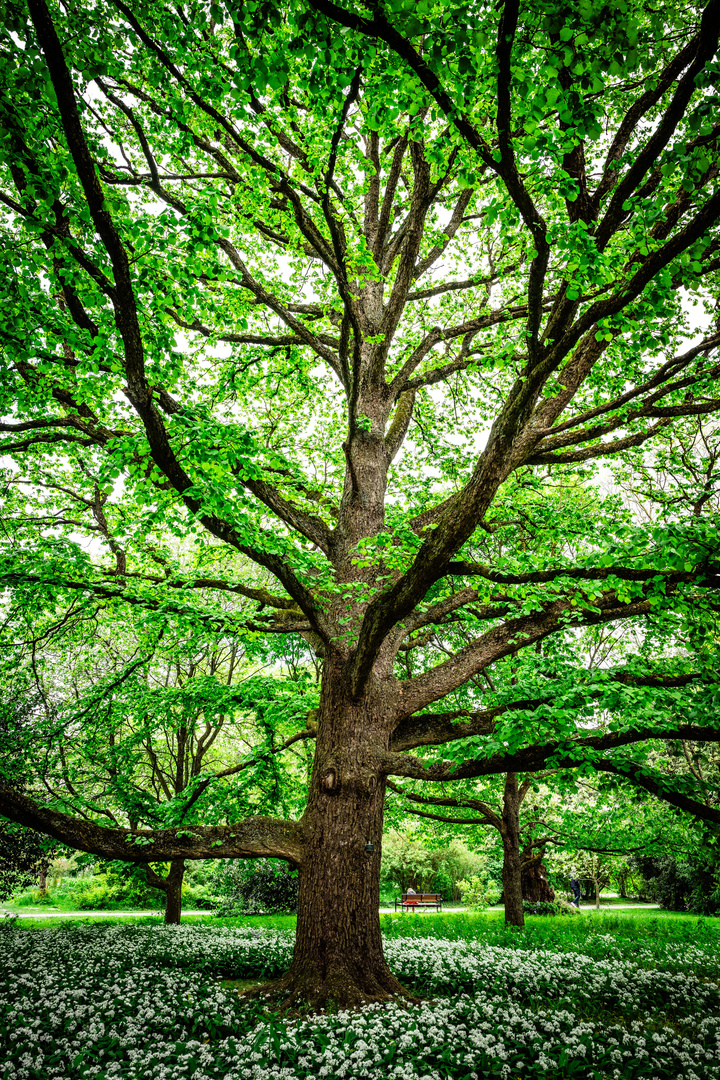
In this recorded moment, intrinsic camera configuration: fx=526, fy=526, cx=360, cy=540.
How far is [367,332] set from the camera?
31.9 ft

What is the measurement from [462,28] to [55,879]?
45.6 metres

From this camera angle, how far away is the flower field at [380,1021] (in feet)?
16.1

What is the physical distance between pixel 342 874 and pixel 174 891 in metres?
12.4

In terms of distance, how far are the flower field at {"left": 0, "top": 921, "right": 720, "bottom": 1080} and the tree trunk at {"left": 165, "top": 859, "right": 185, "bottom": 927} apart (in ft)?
18.2

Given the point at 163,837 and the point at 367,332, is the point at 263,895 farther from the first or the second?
the point at 367,332

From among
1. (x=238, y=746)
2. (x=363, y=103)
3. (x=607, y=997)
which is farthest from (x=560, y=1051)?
(x=238, y=746)

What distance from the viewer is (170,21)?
5.35 metres

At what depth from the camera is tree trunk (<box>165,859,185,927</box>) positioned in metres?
15.7

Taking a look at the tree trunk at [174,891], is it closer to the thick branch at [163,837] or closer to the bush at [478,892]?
the thick branch at [163,837]

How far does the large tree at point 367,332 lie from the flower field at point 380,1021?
1183 millimetres

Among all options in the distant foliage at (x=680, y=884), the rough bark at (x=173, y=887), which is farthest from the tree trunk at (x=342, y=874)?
the distant foliage at (x=680, y=884)

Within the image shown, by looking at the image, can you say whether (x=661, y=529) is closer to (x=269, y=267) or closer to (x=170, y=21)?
(x=170, y=21)

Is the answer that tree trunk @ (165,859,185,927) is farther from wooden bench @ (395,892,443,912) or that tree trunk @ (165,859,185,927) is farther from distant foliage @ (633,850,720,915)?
distant foliage @ (633,850,720,915)

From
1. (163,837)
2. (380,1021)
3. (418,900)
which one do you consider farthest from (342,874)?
(418,900)
